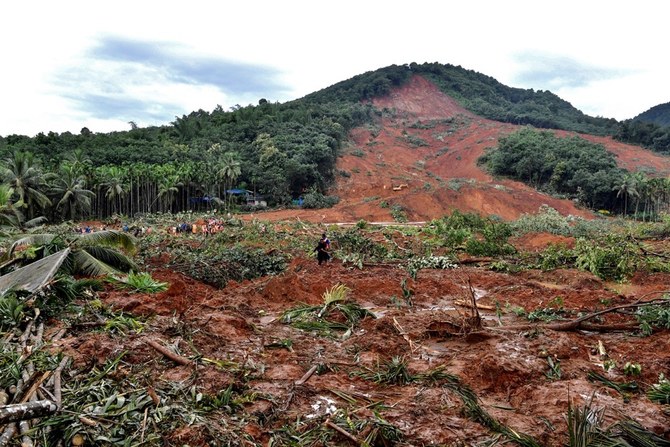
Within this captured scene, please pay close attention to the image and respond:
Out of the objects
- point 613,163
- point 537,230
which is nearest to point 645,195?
point 613,163

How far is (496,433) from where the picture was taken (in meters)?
4.29

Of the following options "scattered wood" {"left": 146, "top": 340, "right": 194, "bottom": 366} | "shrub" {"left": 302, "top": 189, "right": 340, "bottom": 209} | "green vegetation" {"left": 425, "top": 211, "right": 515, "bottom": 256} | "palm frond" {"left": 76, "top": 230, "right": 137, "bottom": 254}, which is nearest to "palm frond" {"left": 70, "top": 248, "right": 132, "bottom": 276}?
"palm frond" {"left": 76, "top": 230, "right": 137, "bottom": 254}

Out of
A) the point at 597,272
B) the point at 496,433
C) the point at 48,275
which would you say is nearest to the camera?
the point at 496,433

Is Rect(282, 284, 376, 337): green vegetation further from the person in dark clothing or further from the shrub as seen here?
the shrub

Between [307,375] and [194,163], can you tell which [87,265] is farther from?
[194,163]

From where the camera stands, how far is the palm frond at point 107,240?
9422mm

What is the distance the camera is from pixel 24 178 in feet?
95.0

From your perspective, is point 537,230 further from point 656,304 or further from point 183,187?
point 183,187

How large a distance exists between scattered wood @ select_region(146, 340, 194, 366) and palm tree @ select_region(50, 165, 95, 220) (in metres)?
30.7

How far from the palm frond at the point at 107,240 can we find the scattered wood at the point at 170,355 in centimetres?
489

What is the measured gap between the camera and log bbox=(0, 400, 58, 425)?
10.2 ft

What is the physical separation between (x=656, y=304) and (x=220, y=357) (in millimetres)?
6620

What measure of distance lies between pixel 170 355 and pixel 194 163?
1510 inches

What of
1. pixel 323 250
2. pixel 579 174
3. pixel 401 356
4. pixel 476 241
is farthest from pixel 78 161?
pixel 579 174
